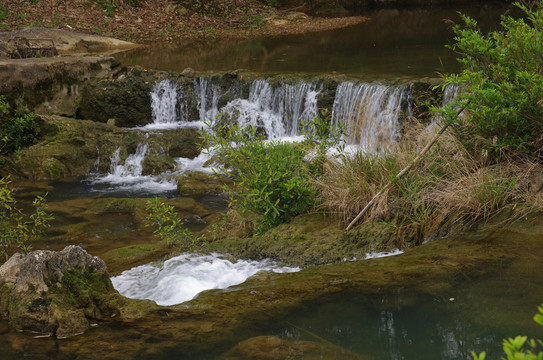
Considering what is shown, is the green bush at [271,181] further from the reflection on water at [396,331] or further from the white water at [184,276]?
the reflection on water at [396,331]

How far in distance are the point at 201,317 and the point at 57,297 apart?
3.60 feet

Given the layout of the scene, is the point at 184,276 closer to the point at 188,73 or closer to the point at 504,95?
the point at 504,95

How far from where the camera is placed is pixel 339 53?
695 inches

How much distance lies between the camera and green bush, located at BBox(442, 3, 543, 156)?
5664mm

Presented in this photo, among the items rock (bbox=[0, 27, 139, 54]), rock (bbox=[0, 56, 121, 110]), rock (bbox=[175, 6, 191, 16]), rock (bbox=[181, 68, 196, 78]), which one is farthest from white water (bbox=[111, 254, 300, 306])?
rock (bbox=[175, 6, 191, 16])

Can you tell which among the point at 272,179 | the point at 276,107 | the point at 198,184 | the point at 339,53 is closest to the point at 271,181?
the point at 272,179

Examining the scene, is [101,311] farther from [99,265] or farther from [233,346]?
[233,346]

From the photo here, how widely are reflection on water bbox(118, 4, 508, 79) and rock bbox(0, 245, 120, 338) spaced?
970 cm

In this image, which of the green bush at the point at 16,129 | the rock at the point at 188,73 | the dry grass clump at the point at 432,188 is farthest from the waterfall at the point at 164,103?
the dry grass clump at the point at 432,188

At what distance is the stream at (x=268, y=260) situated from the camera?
412 centimetres

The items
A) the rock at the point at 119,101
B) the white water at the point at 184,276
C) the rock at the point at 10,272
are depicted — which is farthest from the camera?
the rock at the point at 119,101

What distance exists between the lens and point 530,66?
19.8ft

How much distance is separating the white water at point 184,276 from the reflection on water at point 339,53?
8279 mm

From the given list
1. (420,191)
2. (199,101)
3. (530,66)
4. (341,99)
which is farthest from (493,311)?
(199,101)
